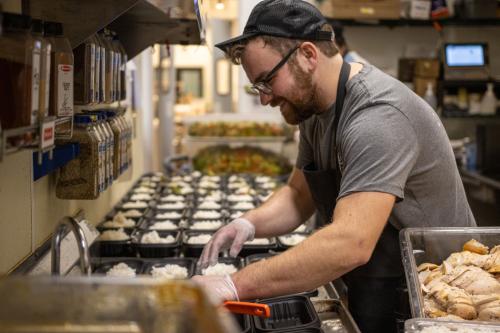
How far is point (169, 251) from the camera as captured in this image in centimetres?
304

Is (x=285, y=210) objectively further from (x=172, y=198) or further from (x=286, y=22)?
(x=172, y=198)

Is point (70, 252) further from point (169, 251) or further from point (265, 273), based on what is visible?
point (169, 251)

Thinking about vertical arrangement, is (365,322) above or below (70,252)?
below

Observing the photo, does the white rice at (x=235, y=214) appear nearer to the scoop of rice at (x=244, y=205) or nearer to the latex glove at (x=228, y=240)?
the scoop of rice at (x=244, y=205)

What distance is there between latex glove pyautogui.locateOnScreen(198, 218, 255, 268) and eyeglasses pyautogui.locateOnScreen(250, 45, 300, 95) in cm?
70

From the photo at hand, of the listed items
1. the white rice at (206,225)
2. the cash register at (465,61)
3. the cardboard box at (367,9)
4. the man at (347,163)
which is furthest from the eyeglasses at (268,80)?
the cash register at (465,61)

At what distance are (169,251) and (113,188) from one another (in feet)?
3.56

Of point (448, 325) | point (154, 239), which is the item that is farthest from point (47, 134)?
point (154, 239)

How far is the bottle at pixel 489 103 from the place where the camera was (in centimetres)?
700

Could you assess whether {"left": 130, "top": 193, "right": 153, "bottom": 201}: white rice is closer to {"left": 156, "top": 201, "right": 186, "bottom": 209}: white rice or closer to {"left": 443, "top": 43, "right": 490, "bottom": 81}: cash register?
{"left": 156, "top": 201, "right": 186, "bottom": 209}: white rice

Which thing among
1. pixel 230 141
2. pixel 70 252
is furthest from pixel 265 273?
pixel 230 141

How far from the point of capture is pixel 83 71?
7.13ft

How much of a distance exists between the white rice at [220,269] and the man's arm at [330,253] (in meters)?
0.81

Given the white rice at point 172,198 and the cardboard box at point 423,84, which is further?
the cardboard box at point 423,84
